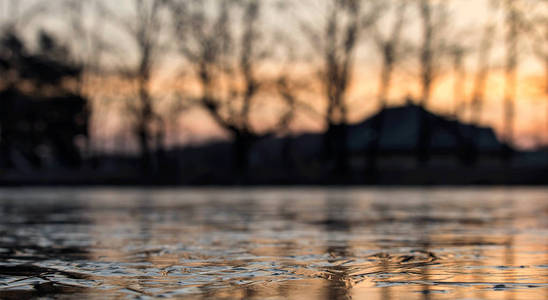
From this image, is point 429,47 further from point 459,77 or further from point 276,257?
point 276,257

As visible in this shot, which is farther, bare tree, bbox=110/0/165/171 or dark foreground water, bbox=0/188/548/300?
bare tree, bbox=110/0/165/171

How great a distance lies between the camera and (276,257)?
29.5ft

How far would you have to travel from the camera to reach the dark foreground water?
20.8 feet

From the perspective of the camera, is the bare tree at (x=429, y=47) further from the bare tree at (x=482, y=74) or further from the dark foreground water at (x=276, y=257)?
the dark foreground water at (x=276, y=257)

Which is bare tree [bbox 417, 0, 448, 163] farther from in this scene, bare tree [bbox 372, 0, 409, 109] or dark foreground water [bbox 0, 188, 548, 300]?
dark foreground water [bbox 0, 188, 548, 300]

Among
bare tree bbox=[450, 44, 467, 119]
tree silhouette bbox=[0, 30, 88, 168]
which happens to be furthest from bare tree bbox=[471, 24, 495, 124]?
tree silhouette bbox=[0, 30, 88, 168]

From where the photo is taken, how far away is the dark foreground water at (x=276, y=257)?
634 centimetres

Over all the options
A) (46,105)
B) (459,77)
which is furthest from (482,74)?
(46,105)

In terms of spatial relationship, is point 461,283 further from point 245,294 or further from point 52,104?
point 52,104

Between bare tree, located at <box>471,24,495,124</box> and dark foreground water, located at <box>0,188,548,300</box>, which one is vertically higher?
bare tree, located at <box>471,24,495,124</box>

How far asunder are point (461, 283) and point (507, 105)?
4221 centimetres

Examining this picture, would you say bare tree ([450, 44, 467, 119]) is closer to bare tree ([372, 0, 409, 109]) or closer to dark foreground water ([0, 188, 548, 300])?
bare tree ([372, 0, 409, 109])

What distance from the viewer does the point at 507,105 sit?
47281 millimetres

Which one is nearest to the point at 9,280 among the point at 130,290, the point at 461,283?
the point at 130,290
